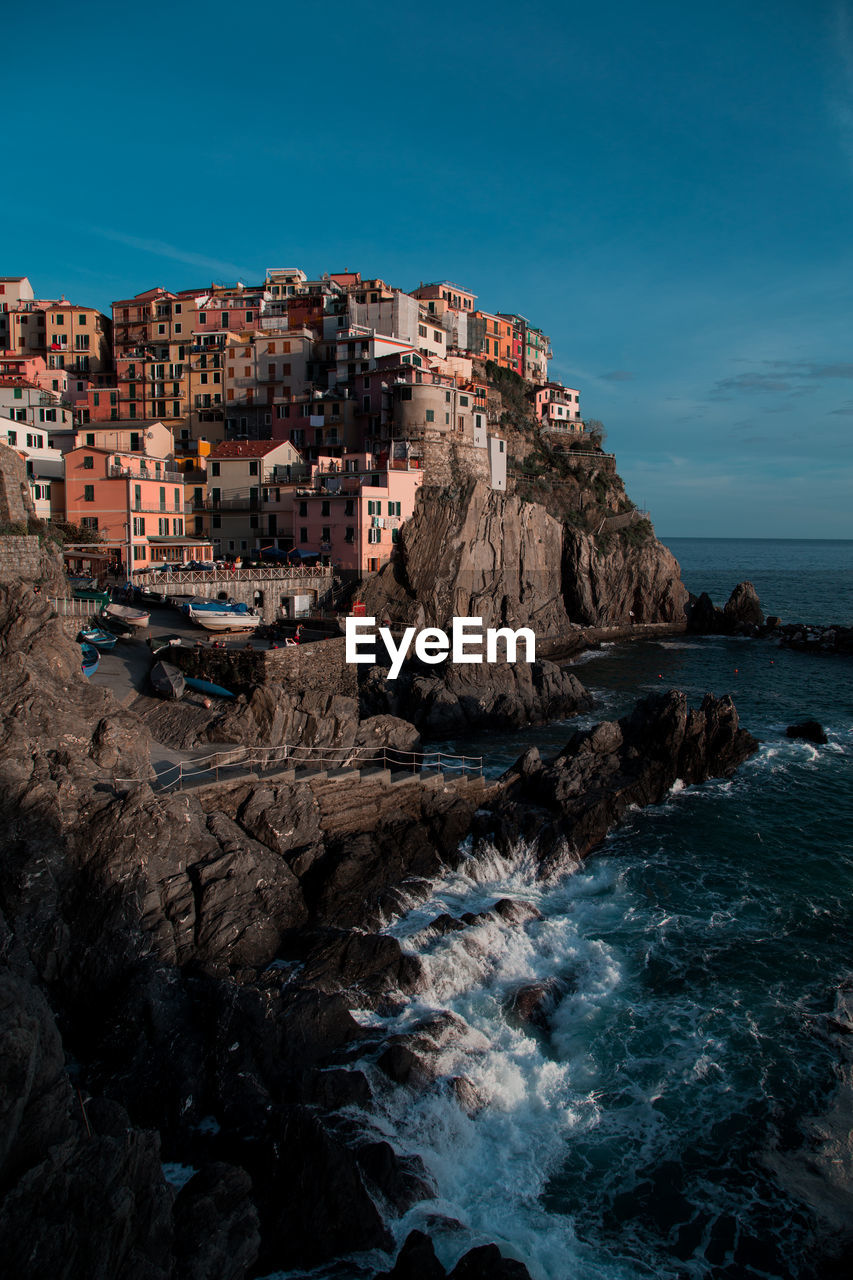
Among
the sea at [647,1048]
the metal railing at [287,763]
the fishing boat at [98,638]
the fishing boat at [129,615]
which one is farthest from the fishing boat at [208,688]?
the sea at [647,1048]

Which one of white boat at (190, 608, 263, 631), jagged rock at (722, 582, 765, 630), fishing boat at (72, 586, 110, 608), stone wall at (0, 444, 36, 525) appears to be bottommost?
jagged rock at (722, 582, 765, 630)

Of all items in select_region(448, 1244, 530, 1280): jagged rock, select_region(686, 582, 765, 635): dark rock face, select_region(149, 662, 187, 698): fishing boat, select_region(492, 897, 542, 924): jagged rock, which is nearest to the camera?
select_region(448, 1244, 530, 1280): jagged rock

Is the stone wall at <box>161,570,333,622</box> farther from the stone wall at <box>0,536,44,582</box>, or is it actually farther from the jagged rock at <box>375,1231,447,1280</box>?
the jagged rock at <box>375,1231,447,1280</box>

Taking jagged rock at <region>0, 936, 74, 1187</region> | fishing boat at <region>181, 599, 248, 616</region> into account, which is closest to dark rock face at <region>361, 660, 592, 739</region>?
fishing boat at <region>181, 599, 248, 616</region>

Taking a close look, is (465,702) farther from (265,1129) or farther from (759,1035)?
(265,1129)

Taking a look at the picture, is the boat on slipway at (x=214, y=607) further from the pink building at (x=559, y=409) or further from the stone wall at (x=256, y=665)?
the pink building at (x=559, y=409)

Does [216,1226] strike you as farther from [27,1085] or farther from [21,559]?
[21,559]

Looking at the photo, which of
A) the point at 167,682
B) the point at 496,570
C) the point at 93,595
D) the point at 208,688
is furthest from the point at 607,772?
the point at 496,570
